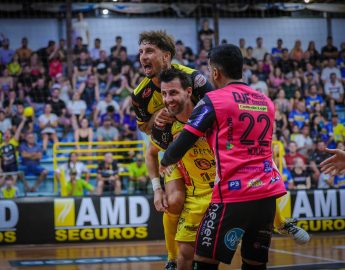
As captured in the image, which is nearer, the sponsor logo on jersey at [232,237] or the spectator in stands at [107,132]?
the sponsor logo on jersey at [232,237]

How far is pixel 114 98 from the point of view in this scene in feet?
61.9

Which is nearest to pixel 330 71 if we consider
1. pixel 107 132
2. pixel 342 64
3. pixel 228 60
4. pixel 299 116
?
pixel 342 64

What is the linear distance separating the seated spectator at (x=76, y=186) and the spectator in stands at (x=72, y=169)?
0.56 feet

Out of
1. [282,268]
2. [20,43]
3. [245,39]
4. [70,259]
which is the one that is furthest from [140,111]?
[245,39]

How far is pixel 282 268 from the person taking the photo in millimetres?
9234

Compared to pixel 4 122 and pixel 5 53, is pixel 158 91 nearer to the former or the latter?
pixel 4 122

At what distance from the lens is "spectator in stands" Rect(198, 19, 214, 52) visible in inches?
824

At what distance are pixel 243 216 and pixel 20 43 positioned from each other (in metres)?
16.2

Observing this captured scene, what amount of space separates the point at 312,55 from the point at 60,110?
26.8 ft

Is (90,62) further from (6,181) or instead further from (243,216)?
(243,216)

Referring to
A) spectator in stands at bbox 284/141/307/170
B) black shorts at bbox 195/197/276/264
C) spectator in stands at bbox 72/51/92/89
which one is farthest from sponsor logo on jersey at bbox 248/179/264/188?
spectator in stands at bbox 72/51/92/89

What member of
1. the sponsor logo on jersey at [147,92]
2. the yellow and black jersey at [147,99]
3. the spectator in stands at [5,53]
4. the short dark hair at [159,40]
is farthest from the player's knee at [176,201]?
the spectator in stands at [5,53]

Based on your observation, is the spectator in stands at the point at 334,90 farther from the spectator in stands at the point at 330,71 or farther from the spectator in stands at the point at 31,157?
the spectator in stands at the point at 31,157

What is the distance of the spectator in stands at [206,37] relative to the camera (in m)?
20.9
